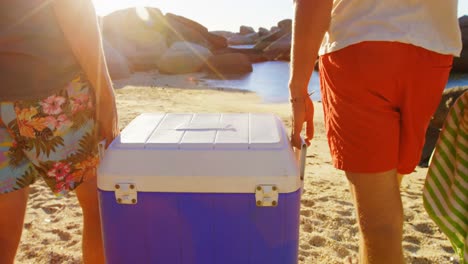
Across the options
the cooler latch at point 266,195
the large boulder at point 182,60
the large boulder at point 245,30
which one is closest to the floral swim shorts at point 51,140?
the cooler latch at point 266,195

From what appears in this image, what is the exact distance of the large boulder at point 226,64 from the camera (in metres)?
14.6

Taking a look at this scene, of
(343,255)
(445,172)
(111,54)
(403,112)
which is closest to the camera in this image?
(403,112)

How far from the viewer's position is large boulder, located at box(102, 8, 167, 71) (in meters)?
14.8

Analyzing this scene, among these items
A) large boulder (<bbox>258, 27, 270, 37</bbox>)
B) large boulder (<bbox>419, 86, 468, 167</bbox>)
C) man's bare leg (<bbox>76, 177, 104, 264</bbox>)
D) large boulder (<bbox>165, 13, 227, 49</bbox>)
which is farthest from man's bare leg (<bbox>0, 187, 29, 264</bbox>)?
large boulder (<bbox>258, 27, 270, 37</bbox>)

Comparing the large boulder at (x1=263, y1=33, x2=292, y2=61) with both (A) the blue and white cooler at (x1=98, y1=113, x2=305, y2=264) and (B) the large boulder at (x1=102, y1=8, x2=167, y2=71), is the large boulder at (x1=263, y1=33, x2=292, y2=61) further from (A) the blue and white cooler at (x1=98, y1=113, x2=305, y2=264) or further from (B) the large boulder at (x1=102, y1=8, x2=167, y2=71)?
(A) the blue and white cooler at (x1=98, y1=113, x2=305, y2=264)

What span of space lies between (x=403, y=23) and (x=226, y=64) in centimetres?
1371

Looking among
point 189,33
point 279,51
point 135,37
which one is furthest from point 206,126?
point 279,51

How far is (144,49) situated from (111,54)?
225 inches

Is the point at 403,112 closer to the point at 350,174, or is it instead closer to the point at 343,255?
the point at 350,174

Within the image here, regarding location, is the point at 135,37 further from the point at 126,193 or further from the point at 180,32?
the point at 126,193

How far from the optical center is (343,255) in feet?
7.71

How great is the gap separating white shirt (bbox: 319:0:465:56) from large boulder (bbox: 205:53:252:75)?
1306 cm

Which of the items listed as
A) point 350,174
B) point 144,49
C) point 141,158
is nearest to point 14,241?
point 141,158

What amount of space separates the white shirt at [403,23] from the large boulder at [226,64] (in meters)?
13.1
